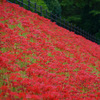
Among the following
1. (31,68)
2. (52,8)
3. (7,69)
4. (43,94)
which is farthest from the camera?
(52,8)

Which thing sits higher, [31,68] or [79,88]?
[31,68]

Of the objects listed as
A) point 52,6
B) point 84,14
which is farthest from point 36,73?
point 84,14

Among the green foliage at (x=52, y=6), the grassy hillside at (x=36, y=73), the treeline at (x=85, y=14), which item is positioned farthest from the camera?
the treeline at (x=85, y=14)

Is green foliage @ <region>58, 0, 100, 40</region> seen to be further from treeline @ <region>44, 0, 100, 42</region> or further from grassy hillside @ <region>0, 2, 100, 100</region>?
grassy hillside @ <region>0, 2, 100, 100</region>

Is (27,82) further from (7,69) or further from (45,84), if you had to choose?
(7,69)

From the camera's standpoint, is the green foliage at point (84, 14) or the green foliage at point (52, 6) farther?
the green foliage at point (84, 14)

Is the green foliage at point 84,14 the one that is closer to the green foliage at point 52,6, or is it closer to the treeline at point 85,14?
the treeline at point 85,14

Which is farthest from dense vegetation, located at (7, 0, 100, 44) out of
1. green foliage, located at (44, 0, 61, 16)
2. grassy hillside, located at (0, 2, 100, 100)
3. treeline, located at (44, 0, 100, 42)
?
grassy hillside, located at (0, 2, 100, 100)

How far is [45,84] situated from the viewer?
4.21m

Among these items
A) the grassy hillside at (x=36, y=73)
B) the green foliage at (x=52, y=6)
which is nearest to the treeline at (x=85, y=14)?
the green foliage at (x=52, y=6)

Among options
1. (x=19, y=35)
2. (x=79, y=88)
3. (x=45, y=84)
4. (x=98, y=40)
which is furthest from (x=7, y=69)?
(x=98, y=40)

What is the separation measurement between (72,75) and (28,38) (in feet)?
9.87

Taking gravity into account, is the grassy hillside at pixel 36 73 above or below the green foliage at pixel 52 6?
below

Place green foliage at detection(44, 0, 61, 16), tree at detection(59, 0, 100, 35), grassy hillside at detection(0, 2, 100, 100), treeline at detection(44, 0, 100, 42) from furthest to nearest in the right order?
tree at detection(59, 0, 100, 35), treeline at detection(44, 0, 100, 42), green foliage at detection(44, 0, 61, 16), grassy hillside at detection(0, 2, 100, 100)
